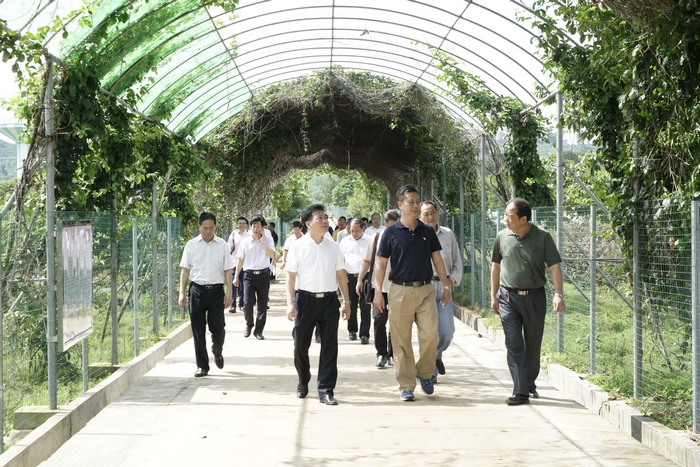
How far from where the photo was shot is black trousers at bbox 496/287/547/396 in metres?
7.10

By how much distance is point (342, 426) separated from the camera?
639cm

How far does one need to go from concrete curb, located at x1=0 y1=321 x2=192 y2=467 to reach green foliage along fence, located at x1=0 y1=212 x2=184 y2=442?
231 mm

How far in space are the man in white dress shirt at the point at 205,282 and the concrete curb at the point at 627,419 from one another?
3.43 meters

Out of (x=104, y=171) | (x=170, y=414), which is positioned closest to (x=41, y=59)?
(x=104, y=171)

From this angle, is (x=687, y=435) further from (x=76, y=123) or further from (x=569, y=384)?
→ (x=76, y=123)

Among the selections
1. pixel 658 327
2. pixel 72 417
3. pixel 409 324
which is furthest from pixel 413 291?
pixel 72 417

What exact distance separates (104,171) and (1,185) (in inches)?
53.9

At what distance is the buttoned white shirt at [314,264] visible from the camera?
7.29m

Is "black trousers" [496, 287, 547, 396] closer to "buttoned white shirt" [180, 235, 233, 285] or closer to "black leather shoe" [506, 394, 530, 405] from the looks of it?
"black leather shoe" [506, 394, 530, 405]

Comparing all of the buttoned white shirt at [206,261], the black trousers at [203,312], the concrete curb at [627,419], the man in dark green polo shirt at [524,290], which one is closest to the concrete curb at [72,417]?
the black trousers at [203,312]

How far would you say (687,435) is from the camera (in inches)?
215

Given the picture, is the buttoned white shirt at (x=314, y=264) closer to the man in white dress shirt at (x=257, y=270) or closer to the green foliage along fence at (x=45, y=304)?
the green foliage along fence at (x=45, y=304)

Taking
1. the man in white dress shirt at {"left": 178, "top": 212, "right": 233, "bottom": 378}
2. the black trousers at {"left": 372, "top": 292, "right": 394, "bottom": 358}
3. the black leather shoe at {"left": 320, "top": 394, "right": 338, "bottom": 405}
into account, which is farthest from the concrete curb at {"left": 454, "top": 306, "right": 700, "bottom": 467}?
the man in white dress shirt at {"left": 178, "top": 212, "right": 233, "bottom": 378}

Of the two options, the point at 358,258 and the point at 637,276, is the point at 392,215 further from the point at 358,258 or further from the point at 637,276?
the point at 637,276
